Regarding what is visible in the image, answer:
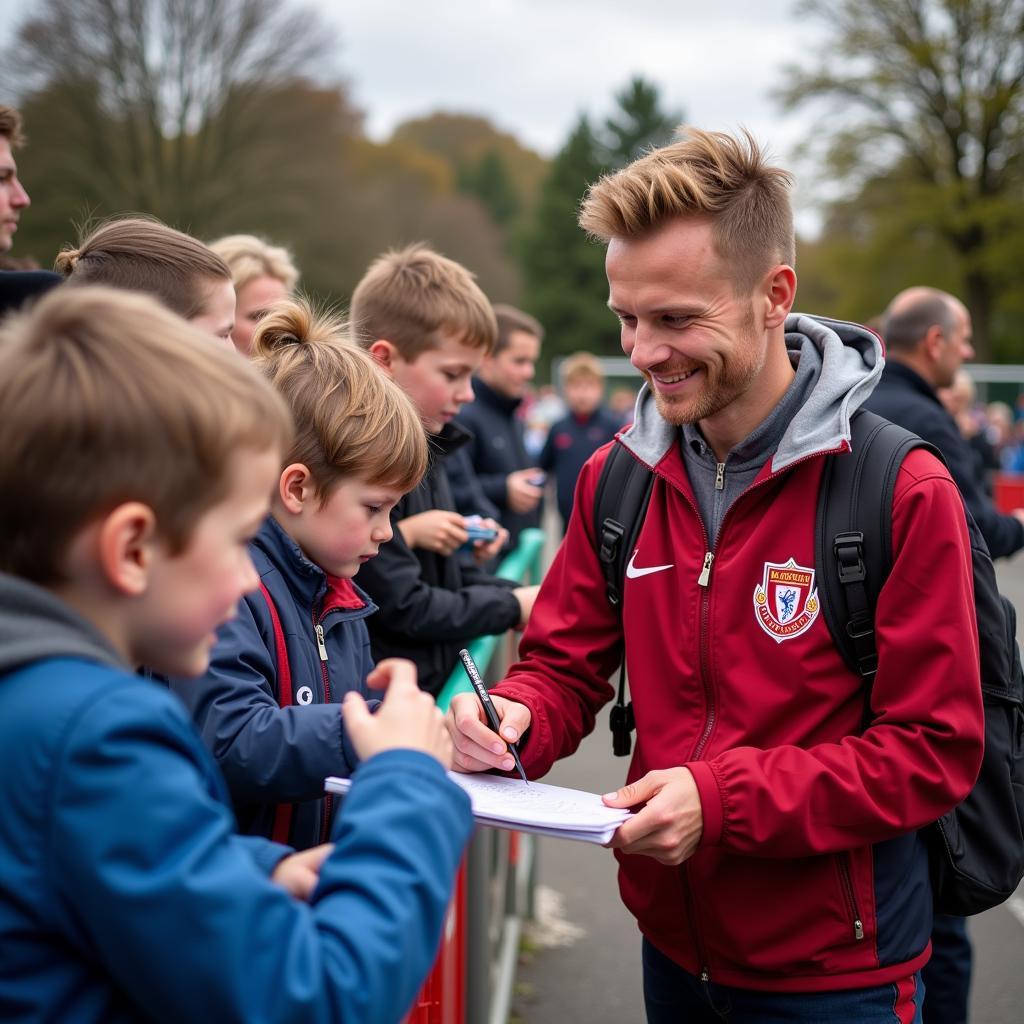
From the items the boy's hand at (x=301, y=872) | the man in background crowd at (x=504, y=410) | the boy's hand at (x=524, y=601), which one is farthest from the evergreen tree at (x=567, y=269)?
the boy's hand at (x=301, y=872)

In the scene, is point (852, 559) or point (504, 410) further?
point (504, 410)

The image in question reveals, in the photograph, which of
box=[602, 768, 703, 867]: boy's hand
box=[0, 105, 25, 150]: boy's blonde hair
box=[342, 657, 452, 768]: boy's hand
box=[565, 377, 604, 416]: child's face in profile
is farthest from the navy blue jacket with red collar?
box=[565, 377, 604, 416]: child's face in profile

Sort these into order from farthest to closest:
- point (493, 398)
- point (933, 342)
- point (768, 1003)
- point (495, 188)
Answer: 1. point (495, 188)
2. point (493, 398)
3. point (933, 342)
4. point (768, 1003)

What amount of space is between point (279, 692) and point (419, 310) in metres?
1.82

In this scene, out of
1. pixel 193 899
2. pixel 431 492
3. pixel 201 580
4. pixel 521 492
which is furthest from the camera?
pixel 521 492

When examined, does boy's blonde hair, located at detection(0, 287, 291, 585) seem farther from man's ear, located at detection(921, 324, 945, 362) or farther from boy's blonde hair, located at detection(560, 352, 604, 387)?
boy's blonde hair, located at detection(560, 352, 604, 387)

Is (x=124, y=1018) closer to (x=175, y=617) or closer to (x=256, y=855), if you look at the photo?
(x=256, y=855)

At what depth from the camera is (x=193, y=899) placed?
1175 millimetres

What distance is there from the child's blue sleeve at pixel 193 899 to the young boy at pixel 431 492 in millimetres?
1896

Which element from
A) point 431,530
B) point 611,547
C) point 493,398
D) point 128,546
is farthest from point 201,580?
point 493,398

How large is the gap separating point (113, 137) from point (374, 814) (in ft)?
94.5

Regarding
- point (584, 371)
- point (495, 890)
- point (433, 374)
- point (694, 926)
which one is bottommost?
point (495, 890)

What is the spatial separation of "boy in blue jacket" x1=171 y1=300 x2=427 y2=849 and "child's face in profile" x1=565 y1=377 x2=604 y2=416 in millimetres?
8543

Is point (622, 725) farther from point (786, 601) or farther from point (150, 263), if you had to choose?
point (150, 263)
